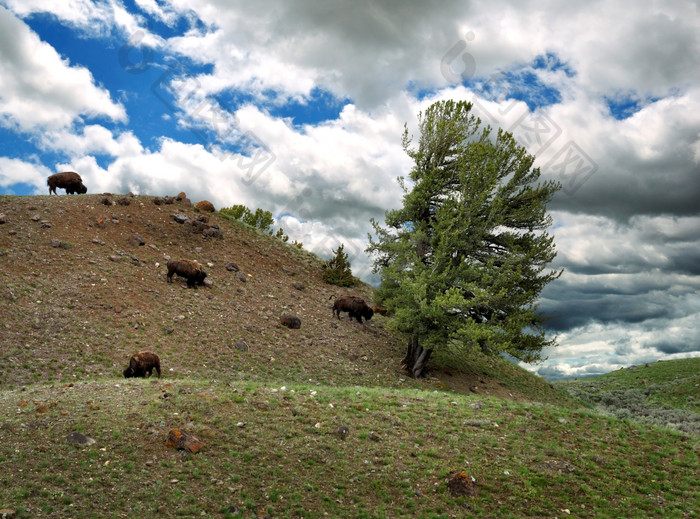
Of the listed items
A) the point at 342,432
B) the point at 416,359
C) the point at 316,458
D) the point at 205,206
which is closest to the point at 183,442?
the point at 316,458

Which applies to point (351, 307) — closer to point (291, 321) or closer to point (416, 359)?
point (291, 321)

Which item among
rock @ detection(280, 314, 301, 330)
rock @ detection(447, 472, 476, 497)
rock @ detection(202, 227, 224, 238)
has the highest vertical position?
rock @ detection(202, 227, 224, 238)

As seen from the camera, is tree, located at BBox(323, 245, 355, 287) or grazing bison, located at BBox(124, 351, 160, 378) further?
tree, located at BBox(323, 245, 355, 287)

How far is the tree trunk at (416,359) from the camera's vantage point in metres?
26.7

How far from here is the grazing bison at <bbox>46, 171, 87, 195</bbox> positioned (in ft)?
131

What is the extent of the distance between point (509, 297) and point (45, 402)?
20497 millimetres

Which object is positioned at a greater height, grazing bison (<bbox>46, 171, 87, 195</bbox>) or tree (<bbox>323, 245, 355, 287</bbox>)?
grazing bison (<bbox>46, 171, 87, 195</bbox>)

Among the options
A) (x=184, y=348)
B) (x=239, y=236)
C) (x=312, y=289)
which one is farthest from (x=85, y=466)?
(x=239, y=236)

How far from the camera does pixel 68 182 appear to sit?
40.5 m

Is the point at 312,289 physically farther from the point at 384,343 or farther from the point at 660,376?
the point at 660,376

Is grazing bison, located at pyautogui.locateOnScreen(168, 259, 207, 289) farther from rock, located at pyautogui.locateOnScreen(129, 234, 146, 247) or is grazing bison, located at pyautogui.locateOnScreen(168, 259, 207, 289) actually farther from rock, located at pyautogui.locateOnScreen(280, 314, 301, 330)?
rock, located at pyautogui.locateOnScreen(280, 314, 301, 330)

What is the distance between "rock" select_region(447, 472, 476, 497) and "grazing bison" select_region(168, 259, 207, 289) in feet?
75.8

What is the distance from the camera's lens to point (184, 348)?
2338cm

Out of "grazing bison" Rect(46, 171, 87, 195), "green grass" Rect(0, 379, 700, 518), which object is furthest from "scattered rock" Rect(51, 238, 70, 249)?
"green grass" Rect(0, 379, 700, 518)
